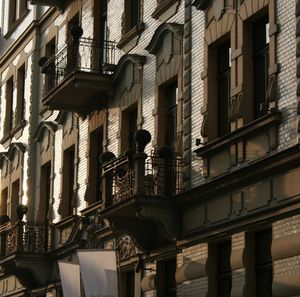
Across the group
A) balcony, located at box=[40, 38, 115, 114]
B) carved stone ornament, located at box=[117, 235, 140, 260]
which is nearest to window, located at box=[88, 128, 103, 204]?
balcony, located at box=[40, 38, 115, 114]

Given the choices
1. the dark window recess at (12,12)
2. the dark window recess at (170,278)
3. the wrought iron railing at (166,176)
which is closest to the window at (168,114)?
the wrought iron railing at (166,176)

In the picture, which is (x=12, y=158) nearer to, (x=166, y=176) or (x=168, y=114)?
(x=168, y=114)

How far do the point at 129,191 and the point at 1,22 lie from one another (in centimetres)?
1886

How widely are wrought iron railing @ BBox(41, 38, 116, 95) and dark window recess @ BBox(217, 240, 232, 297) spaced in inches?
285

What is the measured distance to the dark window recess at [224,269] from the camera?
20.5 m

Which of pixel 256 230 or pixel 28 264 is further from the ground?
pixel 28 264

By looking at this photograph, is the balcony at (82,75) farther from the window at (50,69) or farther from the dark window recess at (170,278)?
the dark window recess at (170,278)

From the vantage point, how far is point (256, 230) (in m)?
19.3

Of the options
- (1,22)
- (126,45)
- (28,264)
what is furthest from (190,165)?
(1,22)

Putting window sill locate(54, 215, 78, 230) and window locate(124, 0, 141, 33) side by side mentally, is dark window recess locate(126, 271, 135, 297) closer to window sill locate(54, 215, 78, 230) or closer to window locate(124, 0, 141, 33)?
window sill locate(54, 215, 78, 230)

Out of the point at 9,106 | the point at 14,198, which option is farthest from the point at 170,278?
the point at 9,106

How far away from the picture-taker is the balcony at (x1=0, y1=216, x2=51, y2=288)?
1192 inches

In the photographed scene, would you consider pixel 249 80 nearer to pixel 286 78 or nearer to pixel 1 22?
pixel 286 78

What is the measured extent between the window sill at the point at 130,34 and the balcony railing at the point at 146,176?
12.3 ft
